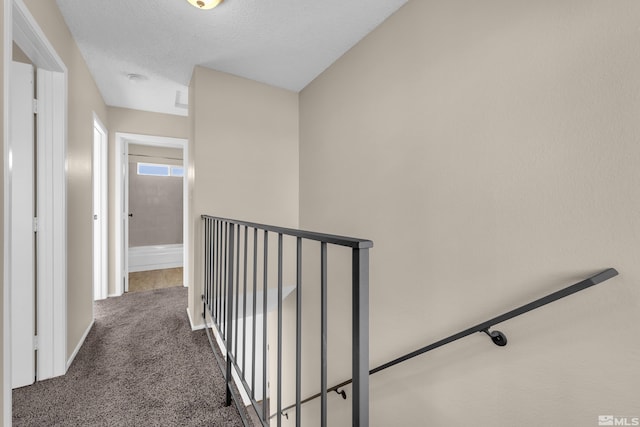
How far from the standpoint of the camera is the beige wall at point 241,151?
2498 mm

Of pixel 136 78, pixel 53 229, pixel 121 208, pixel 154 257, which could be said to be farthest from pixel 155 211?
pixel 53 229

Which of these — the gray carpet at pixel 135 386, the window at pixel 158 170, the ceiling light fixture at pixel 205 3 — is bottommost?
the gray carpet at pixel 135 386

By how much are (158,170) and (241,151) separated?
11.4 ft

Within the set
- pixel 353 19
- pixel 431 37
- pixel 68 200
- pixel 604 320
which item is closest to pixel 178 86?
pixel 68 200

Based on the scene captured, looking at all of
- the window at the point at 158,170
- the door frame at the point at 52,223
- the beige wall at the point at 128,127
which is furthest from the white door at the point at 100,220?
the window at the point at 158,170

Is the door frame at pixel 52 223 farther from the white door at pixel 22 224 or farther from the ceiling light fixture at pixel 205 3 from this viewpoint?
the ceiling light fixture at pixel 205 3

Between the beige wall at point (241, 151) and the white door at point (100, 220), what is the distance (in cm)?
129

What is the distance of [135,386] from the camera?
1.62m

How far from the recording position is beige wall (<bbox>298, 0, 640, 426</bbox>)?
1013 mm

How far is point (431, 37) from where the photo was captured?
1.64 metres

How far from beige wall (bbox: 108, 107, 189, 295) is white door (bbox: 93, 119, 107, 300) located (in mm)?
128

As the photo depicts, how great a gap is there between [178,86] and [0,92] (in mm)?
2014

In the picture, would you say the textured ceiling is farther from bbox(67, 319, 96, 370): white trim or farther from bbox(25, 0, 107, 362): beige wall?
bbox(67, 319, 96, 370): white trim

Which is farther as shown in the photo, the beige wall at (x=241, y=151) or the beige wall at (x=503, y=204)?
the beige wall at (x=241, y=151)
